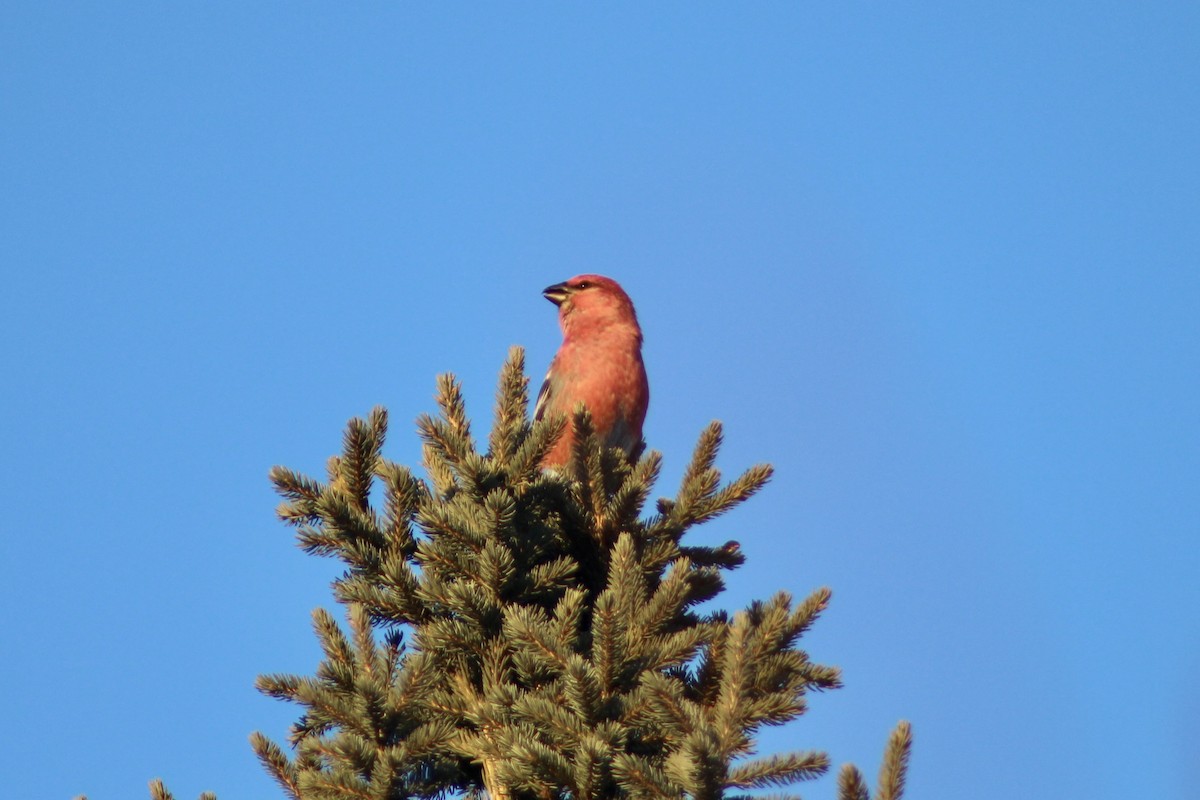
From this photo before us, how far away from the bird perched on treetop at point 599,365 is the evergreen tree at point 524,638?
6.02ft

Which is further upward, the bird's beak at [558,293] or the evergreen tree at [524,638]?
the bird's beak at [558,293]

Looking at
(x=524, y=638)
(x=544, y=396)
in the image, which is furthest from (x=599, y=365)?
(x=524, y=638)

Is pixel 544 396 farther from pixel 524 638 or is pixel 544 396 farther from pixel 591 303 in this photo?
pixel 524 638

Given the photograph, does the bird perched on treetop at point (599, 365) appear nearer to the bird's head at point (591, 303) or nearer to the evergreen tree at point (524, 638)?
the bird's head at point (591, 303)

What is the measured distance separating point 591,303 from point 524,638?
4.05 metres

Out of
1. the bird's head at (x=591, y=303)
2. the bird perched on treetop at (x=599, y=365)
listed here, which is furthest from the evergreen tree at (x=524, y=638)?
the bird's head at (x=591, y=303)

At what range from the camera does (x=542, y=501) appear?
3.81m

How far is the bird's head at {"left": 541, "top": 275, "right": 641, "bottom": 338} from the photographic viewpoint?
6836 millimetres

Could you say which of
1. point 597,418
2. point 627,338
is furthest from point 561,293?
point 597,418

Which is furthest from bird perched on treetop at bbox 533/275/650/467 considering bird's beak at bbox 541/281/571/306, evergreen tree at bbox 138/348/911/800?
evergreen tree at bbox 138/348/911/800

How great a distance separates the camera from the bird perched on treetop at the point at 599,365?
6.07 meters

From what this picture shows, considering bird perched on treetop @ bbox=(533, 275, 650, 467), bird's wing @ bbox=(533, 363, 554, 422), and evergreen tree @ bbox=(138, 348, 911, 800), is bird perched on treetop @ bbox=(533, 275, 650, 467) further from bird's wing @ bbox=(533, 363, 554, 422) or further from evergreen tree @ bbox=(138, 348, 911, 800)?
evergreen tree @ bbox=(138, 348, 911, 800)

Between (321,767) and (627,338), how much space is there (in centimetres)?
376

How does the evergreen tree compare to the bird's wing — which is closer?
the evergreen tree
